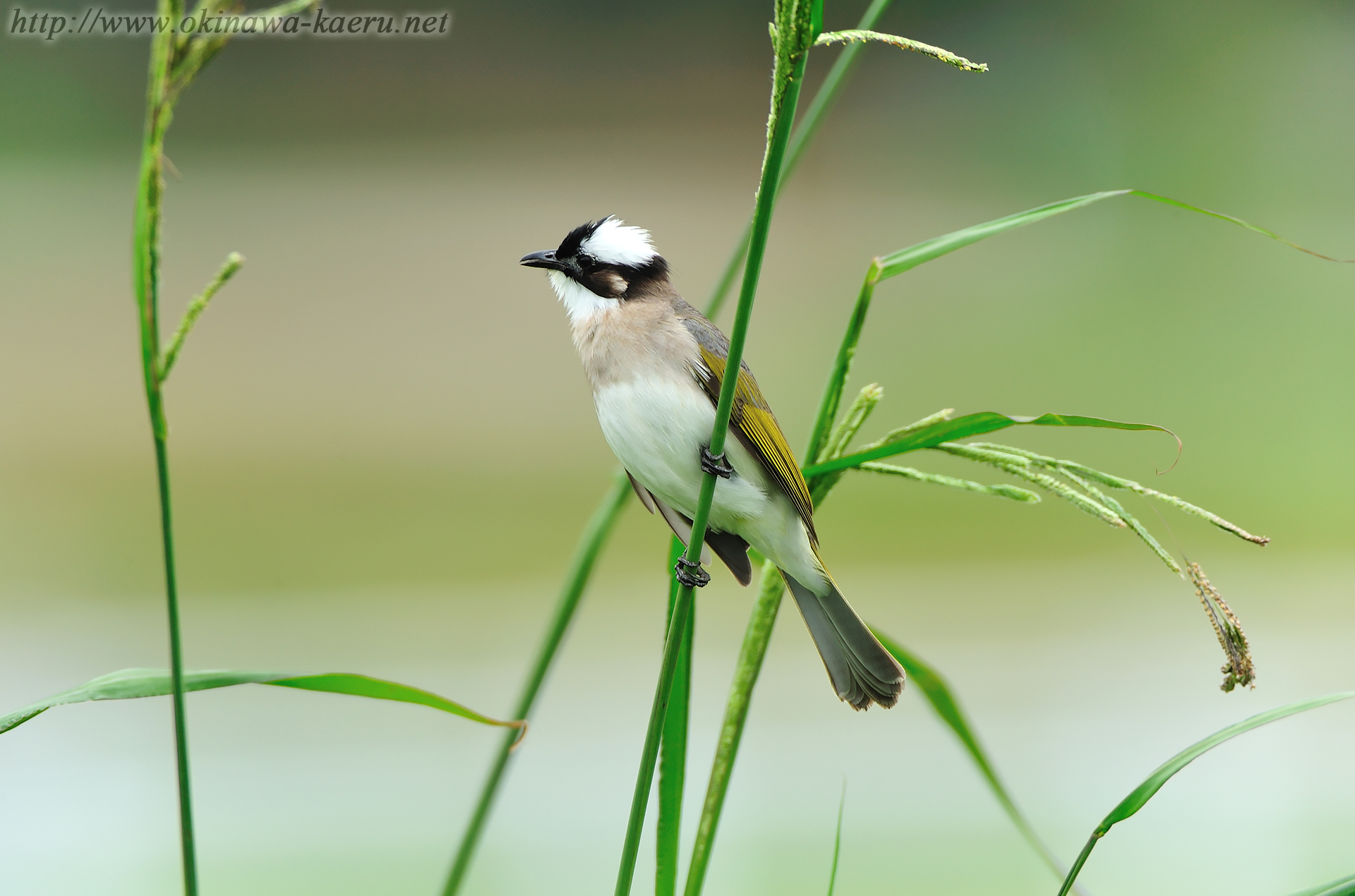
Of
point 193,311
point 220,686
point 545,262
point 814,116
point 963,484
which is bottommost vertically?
point 220,686

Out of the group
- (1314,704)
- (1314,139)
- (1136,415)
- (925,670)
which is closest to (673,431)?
(925,670)

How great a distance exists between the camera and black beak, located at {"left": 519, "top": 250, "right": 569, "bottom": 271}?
1.07 meters

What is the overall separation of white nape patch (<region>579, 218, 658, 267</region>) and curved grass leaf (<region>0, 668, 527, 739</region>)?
0.68 metres

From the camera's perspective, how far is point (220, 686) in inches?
20.9

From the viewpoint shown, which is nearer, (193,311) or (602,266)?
(193,311)

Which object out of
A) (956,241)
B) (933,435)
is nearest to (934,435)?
(933,435)

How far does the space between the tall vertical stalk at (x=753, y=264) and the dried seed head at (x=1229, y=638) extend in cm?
25

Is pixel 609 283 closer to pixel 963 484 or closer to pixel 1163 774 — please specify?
pixel 963 484

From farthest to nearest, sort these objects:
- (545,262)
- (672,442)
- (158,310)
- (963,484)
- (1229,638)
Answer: (545,262) < (672,442) < (963,484) < (1229,638) < (158,310)

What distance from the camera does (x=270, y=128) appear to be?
22.9ft

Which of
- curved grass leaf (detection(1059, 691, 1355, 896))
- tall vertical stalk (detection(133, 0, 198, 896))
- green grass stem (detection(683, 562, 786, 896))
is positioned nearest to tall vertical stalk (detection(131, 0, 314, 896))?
tall vertical stalk (detection(133, 0, 198, 896))

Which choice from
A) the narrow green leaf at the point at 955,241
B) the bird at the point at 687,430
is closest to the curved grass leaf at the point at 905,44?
the narrow green leaf at the point at 955,241

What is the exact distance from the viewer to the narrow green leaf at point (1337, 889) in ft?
1.51

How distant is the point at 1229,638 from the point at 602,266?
796mm
